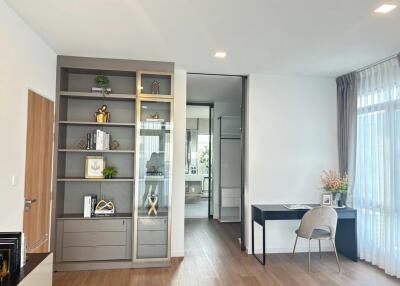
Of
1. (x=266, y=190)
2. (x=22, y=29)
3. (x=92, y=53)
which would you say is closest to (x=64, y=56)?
(x=92, y=53)

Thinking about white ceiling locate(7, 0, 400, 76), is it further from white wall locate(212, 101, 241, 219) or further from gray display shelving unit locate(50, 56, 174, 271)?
white wall locate(212, 101, 241, 219)

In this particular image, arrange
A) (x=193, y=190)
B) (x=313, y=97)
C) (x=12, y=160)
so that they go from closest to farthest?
(x=12, y=160), (x=313, y=97), (x=193, y=190)

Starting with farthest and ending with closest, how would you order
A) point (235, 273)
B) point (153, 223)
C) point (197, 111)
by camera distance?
1. point (197, 111)
2. point (153, 223)
3. point (235, 273)

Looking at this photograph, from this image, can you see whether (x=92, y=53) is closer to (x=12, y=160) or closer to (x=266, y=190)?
(x=12, y=160)

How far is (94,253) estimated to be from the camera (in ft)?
12.2

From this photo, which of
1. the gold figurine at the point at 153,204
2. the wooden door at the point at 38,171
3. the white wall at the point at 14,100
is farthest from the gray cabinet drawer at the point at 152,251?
the white wall at the point at 14,100

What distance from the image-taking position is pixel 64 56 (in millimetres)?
3768

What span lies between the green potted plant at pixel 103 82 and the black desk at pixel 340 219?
8.62 feet

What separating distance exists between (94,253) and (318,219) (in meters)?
2.87

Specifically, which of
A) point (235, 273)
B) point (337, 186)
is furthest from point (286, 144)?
point (235, 273)

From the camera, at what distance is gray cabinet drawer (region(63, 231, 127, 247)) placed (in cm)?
368

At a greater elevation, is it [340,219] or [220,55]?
[220,55]

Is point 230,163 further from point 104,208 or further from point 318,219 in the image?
point 104,208

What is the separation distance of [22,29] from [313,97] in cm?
396
